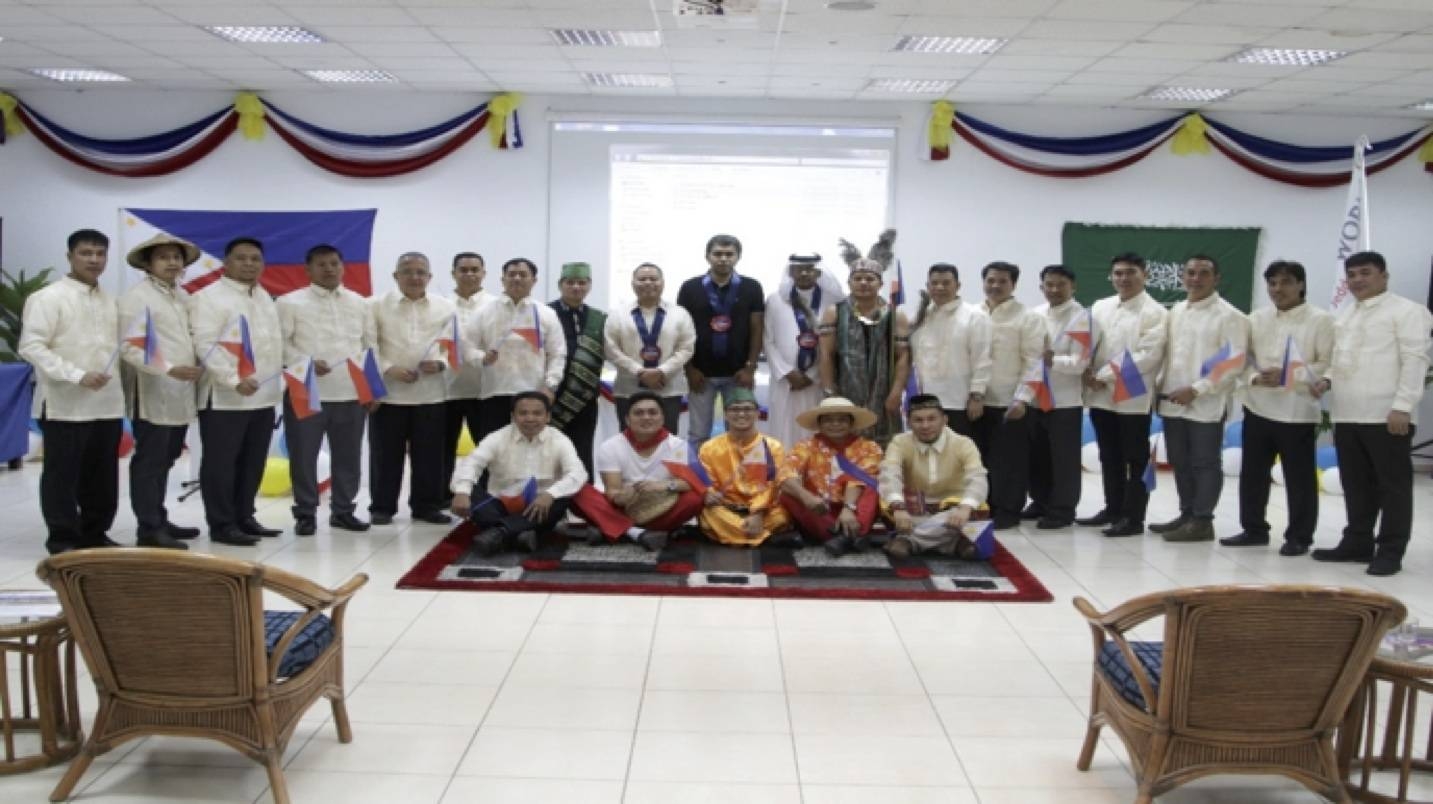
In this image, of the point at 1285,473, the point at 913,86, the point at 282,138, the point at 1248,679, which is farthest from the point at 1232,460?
the point at 282,138

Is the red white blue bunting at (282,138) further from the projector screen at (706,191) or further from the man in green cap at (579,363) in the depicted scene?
the man in green cap at (579,363)

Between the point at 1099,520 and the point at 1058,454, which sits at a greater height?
the point at 1058,454

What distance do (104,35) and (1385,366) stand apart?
7.74 meters

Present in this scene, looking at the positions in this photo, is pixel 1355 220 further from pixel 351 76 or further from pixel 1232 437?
pixel 351 76

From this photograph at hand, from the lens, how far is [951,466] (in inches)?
215

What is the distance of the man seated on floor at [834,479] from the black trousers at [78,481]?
3.13 meters

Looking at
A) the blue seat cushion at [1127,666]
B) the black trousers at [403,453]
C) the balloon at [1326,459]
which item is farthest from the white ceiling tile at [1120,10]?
the blue seat cushion at [1127,666]

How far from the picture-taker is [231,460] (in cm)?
540

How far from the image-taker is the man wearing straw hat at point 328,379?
5.66m

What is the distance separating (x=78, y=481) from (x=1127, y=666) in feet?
15.0

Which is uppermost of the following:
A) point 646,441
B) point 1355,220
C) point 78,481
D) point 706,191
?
point 706,191

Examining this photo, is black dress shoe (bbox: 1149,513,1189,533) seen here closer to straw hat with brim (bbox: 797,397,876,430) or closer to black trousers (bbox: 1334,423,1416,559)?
black trousers (bbox: 1334,423,1416,559)

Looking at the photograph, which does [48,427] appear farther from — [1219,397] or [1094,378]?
[1219,397]

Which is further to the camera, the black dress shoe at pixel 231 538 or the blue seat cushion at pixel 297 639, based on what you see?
the black dress shoe at pixel 231 538
